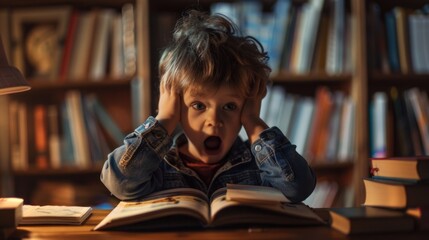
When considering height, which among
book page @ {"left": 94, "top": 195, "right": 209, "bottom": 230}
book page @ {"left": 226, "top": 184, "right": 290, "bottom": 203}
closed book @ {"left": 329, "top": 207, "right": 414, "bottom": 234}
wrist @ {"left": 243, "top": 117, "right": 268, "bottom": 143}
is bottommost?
closed book @ {"left": 329, "top": 207, "right": 414, "bottom": 234}

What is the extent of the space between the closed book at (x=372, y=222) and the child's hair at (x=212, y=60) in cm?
38

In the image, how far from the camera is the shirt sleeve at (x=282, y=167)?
3.46 feet

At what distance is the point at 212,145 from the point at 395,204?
1.38 feet

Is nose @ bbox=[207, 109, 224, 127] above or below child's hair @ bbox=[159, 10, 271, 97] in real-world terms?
below

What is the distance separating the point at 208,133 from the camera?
110 centimetres

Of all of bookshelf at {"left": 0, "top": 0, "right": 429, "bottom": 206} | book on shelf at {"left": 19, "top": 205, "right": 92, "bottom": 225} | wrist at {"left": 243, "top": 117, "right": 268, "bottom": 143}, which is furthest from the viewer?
bookshelf at {"left": 0, "top": 0, "right": 429, "bottom": 206}

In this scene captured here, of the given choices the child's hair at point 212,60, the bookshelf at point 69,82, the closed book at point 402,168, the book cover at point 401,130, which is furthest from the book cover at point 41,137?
the closed book at point 402,168

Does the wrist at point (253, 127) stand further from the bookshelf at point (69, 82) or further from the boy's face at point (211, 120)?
the bookshelf at point (69, 82)

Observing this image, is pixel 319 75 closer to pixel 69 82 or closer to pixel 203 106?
pixel 69 82

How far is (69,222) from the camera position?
907mm

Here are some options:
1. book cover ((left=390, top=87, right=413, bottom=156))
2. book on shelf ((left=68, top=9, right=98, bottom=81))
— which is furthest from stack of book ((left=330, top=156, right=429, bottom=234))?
book on shelf ((left=68, top=9, right=98, bottom=81))

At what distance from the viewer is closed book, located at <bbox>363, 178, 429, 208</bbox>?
32.6 inches

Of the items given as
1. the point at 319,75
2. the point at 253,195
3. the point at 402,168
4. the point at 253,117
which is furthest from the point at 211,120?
the point at 319,75

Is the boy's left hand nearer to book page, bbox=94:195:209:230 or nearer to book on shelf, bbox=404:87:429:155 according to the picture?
book page, bbox=94:195:209:230
